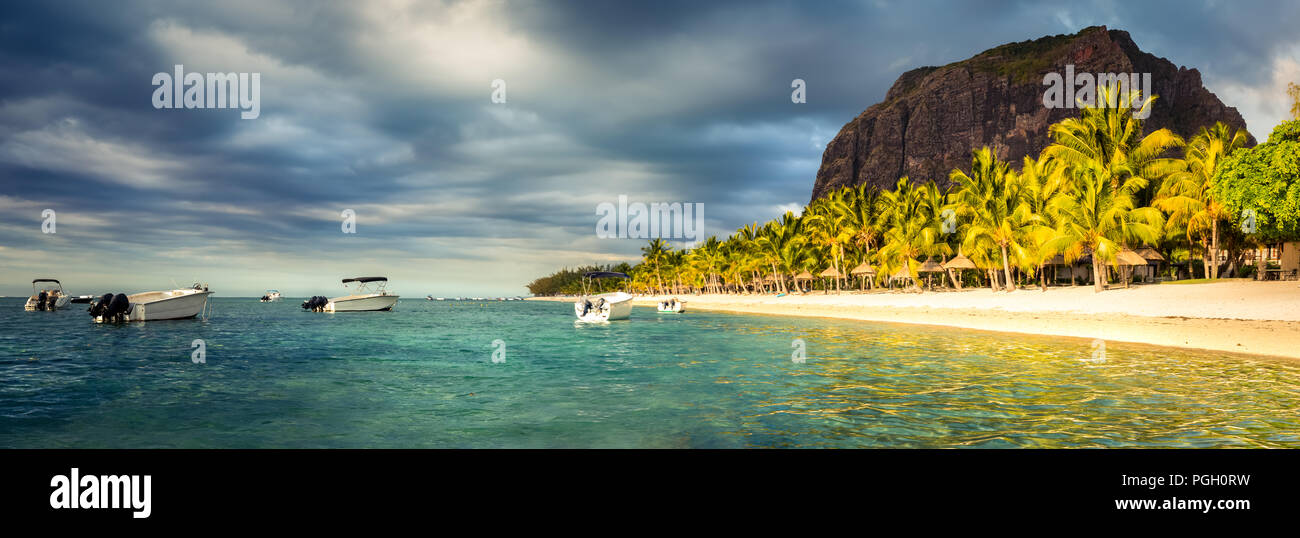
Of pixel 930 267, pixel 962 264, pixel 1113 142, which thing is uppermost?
pixel 1113 142

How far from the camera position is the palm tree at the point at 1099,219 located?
30.8 m

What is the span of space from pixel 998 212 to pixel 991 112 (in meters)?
128

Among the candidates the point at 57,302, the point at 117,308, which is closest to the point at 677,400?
the point at 117,308

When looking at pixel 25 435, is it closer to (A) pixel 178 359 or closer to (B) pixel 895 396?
(A) pixel 178 359

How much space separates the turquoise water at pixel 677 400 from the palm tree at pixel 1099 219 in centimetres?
1571

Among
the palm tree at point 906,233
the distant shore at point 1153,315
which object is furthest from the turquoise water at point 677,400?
the palm tree at point 906,233

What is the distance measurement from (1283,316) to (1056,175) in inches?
866

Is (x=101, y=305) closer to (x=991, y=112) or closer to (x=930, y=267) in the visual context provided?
(x=930, y=267)

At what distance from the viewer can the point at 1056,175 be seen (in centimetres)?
3728

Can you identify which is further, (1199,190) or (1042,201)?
(1042,201)

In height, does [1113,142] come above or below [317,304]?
above

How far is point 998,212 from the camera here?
3872 cm
